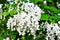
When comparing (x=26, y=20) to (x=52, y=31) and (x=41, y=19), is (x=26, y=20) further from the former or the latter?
(x=52, y=31)

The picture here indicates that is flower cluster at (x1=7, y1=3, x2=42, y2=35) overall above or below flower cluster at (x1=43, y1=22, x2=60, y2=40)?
above

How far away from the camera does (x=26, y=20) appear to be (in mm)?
2211

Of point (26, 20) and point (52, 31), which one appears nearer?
point (26, 20)

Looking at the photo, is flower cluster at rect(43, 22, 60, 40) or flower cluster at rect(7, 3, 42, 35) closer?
flower cluster at rect(7, 3, 42, 35)

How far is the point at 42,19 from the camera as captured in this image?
2283mm

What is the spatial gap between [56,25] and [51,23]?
6 cm

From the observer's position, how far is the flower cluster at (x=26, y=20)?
222cm

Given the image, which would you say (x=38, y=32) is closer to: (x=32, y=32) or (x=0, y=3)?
(x=32, y=32)

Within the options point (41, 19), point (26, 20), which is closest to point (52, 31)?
point (41, 19)

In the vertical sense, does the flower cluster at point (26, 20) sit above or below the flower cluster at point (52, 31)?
above

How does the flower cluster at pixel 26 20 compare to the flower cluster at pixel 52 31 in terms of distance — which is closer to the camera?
the flower cluster at pixel 26 20

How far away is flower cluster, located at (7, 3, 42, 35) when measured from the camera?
2.22 metres

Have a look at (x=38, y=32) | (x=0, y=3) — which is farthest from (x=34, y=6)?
(x=0, y=3)

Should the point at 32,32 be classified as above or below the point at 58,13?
below
